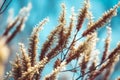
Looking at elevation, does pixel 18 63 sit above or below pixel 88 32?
below

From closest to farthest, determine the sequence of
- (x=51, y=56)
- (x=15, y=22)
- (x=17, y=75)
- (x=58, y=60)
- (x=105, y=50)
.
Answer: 1. (x=17, y=75)
2. (x=51, y=56)
3. (x=58, y=60)
4. (x=105, y=50)
5. (x=15, y=22)

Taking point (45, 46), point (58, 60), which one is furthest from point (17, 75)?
point (58, 60)

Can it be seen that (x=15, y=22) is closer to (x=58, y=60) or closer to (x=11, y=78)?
(x=58, y=60)

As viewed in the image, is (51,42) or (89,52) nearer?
(51,42)

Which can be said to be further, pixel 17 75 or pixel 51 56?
pixel 51 56

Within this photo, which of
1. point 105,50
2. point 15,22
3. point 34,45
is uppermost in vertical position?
point 15,22

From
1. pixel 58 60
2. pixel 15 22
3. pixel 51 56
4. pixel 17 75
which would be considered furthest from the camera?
pixel 15 22

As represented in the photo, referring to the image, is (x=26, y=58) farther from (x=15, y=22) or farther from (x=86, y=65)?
(x=15, y=22)

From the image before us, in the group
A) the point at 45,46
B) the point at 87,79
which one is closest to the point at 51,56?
the point at 45,46

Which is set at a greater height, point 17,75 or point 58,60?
point 58,60
